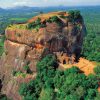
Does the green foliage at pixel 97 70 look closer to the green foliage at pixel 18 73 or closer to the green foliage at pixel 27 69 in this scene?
the green foliage at pixel 27 69

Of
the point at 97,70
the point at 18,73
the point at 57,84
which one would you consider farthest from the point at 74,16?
the point at 57,84

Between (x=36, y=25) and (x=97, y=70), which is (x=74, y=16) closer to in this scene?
(x=36, y=25)

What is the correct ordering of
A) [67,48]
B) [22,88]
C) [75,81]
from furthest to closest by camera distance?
[67,48], [22,88], [75,81]

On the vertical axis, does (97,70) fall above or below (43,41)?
below

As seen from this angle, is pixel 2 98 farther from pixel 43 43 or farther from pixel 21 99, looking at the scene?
pixel 43 43

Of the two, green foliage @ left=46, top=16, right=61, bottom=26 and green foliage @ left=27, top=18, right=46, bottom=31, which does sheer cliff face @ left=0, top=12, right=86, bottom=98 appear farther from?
green foliage @ left=27, top=18, right=46, bottom=31

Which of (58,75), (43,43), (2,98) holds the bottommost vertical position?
(2,98)

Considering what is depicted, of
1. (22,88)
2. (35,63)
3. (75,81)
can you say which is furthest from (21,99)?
(75,81)

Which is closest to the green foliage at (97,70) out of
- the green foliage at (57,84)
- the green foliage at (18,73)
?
the green foliage at (57,84)
